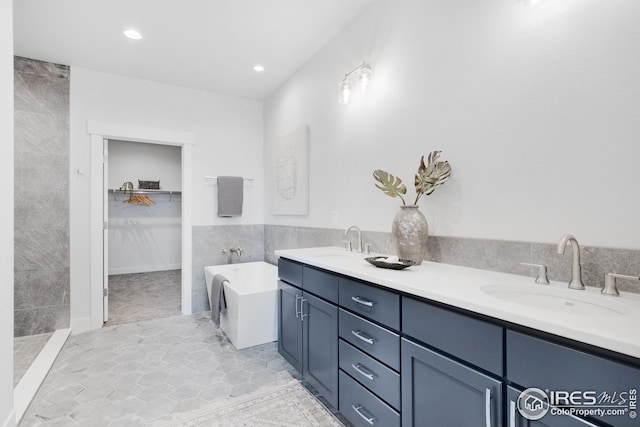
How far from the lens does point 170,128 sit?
360 centimetres

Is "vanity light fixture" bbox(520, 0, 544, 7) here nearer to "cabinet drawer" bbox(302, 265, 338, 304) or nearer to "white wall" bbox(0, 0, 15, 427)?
"cabinet drawer" bbox(302, 265, 338, 304)

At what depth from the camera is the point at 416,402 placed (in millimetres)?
1166

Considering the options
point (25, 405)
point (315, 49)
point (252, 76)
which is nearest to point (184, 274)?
point (25, 405)

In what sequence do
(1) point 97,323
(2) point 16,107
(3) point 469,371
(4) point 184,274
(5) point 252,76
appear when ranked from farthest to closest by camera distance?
(4) point 184,274, (5) point 252,76, (1) point 97,323, (2) point 16,107, (3) point 469,371

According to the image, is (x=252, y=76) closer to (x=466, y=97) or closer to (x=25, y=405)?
(x=466, y=97)

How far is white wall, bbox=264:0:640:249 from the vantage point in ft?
3.61

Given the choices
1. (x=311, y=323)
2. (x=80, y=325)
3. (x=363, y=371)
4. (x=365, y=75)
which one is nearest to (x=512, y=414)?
(x=363, y=371)

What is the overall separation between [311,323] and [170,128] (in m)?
2.97

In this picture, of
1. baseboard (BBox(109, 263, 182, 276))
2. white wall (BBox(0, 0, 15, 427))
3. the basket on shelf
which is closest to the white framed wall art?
white wall (BBox(0, 0, 15, 427))

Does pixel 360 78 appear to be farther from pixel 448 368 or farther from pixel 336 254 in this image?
pixel 448 368

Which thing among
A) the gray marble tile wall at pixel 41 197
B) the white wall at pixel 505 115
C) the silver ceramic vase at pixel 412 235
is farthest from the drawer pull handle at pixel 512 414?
the gray marble tile wall at pixel 41 197

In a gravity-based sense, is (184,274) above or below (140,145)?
below

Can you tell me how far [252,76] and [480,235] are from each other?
299cm

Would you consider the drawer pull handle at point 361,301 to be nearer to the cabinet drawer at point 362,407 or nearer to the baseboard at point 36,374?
the cabinet drawer at point 362,407
